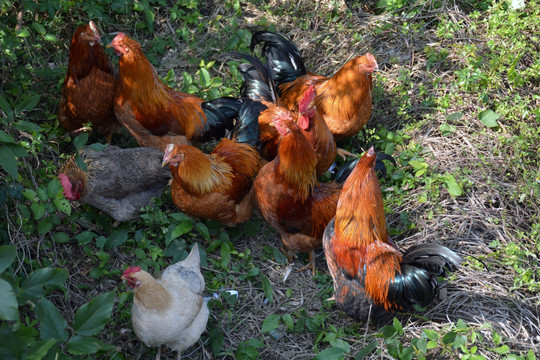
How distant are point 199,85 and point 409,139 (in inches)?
98.1

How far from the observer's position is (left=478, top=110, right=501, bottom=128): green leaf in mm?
5105

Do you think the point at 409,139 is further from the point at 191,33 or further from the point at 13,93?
the point at 13,93

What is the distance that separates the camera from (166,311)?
10.4ft

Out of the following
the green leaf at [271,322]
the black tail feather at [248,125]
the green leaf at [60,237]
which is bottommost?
the green leaf at [271,322]

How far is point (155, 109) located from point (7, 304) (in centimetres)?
320

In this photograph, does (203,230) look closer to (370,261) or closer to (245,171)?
(245,171)

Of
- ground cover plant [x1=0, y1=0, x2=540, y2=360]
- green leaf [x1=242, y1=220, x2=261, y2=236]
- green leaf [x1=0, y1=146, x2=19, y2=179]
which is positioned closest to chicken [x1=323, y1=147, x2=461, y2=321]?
ground cover plant [x1=0, y1=0, x2=540, y2=360]

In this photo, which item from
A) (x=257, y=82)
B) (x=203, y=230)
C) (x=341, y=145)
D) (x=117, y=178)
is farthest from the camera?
(x=341, y=145)

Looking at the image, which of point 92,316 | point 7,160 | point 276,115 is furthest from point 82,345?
point 276,115

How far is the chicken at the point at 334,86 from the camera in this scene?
473 centimetres

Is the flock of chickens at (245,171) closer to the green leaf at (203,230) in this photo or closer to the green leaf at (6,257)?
the green leaf at (203,230)

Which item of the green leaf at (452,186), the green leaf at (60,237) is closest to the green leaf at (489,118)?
the green leaf at (452,186)

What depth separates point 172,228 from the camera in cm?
432

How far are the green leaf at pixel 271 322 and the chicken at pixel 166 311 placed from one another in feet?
1.67
